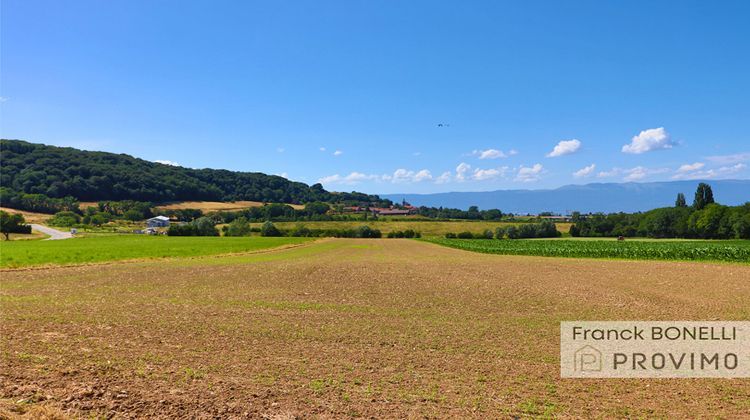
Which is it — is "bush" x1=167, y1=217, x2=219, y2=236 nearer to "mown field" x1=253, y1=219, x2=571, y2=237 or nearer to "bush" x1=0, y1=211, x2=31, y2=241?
"mown field" x1=253, y1=219, x2=571, y2=237

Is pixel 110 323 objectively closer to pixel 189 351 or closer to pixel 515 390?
pixel 189 351

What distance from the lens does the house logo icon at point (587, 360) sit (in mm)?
11328

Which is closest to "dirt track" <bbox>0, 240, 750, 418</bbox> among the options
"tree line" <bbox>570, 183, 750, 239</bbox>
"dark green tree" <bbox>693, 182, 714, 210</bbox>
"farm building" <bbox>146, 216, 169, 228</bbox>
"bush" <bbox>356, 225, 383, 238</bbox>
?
"tree line" <bbox>570, 183, 750, 239</bbox>

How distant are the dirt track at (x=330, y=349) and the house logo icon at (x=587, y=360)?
2.02 ft

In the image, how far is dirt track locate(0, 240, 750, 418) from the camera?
873cm

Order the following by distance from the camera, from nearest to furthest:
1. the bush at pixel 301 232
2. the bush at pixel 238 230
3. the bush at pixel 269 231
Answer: the bush at pixel 238 230, the bush at pixel 301 232, the bush at pixel 269 231

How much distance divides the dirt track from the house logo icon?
2.02ft

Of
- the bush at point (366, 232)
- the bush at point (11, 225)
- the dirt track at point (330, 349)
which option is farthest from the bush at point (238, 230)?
the dirt track at point (330, 349)

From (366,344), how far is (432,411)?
4912 millimetres

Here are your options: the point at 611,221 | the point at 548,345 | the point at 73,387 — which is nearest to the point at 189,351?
the point at 73,387

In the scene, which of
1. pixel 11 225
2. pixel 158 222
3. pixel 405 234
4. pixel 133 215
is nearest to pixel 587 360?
pixel 11 225

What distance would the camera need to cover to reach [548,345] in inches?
523

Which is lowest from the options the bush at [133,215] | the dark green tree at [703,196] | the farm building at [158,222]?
the farm building at [158,222]

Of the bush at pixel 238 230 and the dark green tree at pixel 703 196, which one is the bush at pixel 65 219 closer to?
the bush at pixel 238 230
